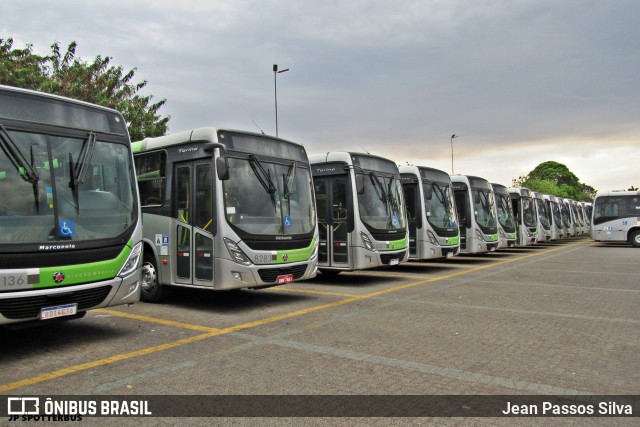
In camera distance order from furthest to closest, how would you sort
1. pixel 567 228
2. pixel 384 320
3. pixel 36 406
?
pixel 567 228 → pixel 384 320 → pixel 36 406

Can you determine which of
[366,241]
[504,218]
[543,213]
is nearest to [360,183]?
[366,241]

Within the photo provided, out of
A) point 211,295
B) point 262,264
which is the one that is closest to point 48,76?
point 211,295

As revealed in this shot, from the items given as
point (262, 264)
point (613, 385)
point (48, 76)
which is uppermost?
point (48, 76)

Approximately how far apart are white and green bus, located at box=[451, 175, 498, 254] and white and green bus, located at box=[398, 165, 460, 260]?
84.0 inches

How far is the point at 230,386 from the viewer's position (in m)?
4.62

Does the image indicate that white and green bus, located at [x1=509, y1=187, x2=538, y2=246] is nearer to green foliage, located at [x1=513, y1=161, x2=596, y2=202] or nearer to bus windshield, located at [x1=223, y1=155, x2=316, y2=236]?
bus windshield, located at [x1=223, y1=155, x2=316, y2=236]

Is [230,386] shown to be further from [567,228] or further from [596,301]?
[567,228]

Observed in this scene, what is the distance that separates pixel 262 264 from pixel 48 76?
25.2 m

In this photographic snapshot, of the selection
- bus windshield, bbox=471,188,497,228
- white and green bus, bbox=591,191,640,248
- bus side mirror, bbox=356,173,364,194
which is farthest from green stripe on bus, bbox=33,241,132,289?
white and green bus, bbox=591,191,640,248

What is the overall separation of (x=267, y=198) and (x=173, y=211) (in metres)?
1.70

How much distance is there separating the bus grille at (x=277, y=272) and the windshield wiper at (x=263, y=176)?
1086 millimetres

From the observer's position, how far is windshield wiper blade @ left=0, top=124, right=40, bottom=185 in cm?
547

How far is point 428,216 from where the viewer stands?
15094 mm

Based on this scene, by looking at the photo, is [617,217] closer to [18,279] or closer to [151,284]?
[151,284]
